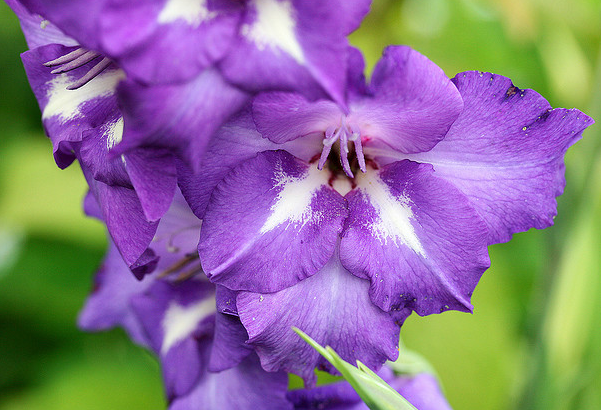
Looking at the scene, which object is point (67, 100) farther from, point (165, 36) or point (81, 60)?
point (165, 36)

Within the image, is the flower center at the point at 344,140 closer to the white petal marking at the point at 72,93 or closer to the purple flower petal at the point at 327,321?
the purple flower petal at the point at 327,321

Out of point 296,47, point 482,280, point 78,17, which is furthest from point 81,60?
point 482,280

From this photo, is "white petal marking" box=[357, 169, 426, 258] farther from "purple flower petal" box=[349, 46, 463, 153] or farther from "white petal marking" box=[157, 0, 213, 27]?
"white petal marking" box=[157, 0, 213, 27]

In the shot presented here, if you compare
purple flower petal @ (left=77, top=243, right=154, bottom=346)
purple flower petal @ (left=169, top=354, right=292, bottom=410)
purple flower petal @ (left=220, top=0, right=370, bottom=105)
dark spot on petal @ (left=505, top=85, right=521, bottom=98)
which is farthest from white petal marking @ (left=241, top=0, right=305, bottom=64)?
purple flower petal @ (left=77, top=243, right=154, bottom=346)

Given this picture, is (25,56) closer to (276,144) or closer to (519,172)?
(276,144)

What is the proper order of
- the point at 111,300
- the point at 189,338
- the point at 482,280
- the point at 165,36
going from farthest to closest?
the point at 482,280
the point at 111,300
the point at 189,338
the point at 165,36

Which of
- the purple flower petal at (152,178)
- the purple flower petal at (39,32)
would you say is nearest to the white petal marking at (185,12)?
the purple flower petal at (152,178)
